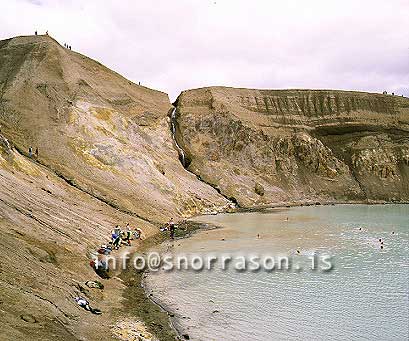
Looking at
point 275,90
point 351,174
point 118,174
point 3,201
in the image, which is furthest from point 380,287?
point 275,90

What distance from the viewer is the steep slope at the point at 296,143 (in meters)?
60.1

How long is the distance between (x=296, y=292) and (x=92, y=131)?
3168 cm

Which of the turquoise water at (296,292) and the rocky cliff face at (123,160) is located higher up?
the rocky cliff face at (123,160)

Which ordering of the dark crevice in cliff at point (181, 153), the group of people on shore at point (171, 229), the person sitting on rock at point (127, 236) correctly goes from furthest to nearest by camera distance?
the dark crevice in cliff at point (181, 153) → the group of people on shore at point (171, 229) → the person sitting on rock at point (127, 236)

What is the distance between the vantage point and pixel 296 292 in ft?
61.1

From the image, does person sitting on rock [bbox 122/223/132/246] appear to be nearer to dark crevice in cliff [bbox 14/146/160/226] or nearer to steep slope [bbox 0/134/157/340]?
steep slope [bbox 0/134/157/340]

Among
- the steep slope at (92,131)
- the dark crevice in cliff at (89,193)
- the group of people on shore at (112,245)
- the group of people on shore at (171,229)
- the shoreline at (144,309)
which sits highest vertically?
the steep slope at (92,131)

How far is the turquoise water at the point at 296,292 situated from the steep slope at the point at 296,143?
78.9 ft

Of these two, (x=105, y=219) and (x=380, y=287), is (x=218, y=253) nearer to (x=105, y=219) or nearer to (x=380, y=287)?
(x=105, y=219)

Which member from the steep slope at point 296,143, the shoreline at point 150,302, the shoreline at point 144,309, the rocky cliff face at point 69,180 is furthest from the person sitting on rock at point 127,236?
the steep slope at point 296,143

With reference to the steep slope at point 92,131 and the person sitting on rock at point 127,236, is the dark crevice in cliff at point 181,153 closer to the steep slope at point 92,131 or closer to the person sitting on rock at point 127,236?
the steep slope at point 92,131

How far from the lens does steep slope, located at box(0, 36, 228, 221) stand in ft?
127

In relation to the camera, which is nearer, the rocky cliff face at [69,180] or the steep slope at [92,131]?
the rocky cliff face at [69,180]

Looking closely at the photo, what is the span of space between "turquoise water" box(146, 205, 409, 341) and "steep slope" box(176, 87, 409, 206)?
2404cm
